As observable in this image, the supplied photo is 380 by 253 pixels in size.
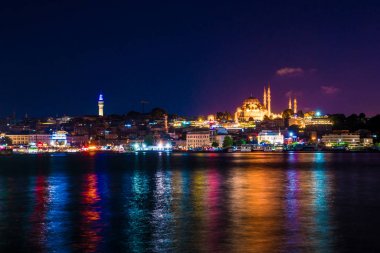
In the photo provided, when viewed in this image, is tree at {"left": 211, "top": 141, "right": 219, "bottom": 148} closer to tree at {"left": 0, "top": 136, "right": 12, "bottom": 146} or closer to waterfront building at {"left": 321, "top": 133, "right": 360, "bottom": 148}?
waterfront building at {"left": 321, "top": 133, "right": 360, "bottom": 148}

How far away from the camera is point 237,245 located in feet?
40.4

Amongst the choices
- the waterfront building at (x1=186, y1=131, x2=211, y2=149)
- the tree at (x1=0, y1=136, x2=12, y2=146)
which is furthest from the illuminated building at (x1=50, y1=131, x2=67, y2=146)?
the waterfront building at (x1=186, y1=131, x2=211, y2=149)

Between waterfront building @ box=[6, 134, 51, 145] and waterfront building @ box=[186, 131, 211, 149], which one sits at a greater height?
waterfront building @ box=[6, 134, 51, 145]

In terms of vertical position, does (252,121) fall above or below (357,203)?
above

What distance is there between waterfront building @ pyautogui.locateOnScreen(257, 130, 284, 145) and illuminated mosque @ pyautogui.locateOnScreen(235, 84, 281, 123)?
2751cm

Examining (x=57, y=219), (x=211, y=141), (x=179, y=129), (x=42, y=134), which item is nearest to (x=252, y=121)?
(x=179, y=129)

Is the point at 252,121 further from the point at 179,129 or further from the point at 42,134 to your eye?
the point at 42,134

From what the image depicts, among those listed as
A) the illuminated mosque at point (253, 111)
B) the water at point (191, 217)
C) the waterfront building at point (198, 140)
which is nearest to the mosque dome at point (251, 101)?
the illuminated mosque at point (253, 111)

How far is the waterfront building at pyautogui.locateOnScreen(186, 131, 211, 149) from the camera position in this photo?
107312 mm

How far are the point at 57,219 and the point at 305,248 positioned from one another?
6.60 meters

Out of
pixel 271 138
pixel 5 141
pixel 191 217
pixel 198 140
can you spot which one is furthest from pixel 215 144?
pixel 191 217

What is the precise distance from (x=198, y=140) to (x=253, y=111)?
3774 centimetres

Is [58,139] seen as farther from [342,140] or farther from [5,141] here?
[342,140]

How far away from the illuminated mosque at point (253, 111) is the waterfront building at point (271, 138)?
90.3 ft
